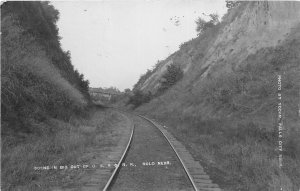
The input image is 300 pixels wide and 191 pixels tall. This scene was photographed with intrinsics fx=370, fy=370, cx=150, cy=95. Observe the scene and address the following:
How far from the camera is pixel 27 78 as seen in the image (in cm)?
1536

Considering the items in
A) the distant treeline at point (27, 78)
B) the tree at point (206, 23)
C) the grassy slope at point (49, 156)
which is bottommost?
the grassy slope at point (49, 156)

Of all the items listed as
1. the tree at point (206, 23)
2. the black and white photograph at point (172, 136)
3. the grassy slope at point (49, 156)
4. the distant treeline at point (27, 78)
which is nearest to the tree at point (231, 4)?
the tree at point (206, 23)

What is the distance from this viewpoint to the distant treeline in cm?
1288

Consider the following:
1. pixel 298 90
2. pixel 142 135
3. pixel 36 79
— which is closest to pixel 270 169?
pixel 298 90

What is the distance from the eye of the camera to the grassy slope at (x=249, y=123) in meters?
10.4

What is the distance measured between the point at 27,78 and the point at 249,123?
9.72m

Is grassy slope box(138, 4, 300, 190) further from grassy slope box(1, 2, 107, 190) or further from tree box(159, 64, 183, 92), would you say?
tree box(159, 64, 183, 92)

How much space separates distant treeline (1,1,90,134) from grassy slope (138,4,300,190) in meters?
6.40

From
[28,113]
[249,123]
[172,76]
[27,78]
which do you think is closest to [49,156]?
[28,113]

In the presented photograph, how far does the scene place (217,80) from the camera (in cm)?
2728

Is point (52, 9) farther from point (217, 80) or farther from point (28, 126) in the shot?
point (28, 126)

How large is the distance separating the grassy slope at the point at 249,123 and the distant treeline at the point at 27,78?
640cm

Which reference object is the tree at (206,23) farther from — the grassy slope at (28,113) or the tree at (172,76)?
the grassy slope at (28,113)

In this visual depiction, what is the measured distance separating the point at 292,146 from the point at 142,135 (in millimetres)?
8339
